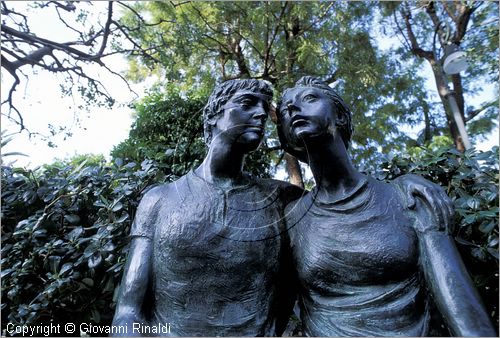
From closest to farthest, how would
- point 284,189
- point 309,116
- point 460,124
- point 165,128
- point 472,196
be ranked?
point 309,116 < point 284,189 < point 472,196 < point 165,128 < point 460,124

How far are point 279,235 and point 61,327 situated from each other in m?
1.58

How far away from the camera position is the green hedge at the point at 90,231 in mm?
2590

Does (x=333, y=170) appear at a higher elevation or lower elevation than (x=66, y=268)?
higher

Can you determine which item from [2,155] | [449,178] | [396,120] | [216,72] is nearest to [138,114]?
[2,155]

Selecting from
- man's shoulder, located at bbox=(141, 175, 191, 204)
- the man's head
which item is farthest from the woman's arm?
man's shoulder, located at bbox=(141, 175, 191, 204)

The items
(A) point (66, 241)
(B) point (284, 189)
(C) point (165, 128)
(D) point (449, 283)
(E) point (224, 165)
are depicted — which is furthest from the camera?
(C) point (165, 128)

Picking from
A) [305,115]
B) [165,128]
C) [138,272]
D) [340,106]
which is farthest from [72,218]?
[165,128]

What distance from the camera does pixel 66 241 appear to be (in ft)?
10.1

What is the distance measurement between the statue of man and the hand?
62 centimetres

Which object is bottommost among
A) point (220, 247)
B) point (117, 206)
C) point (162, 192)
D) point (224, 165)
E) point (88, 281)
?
point (88, 281)

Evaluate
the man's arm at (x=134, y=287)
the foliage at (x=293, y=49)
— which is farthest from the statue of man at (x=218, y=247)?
the foliage at (x=293, y=49)

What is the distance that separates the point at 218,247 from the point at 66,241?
1.39 meters

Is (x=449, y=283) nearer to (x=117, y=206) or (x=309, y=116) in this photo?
(x=309, y=116)

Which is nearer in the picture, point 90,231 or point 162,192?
point 162,192
